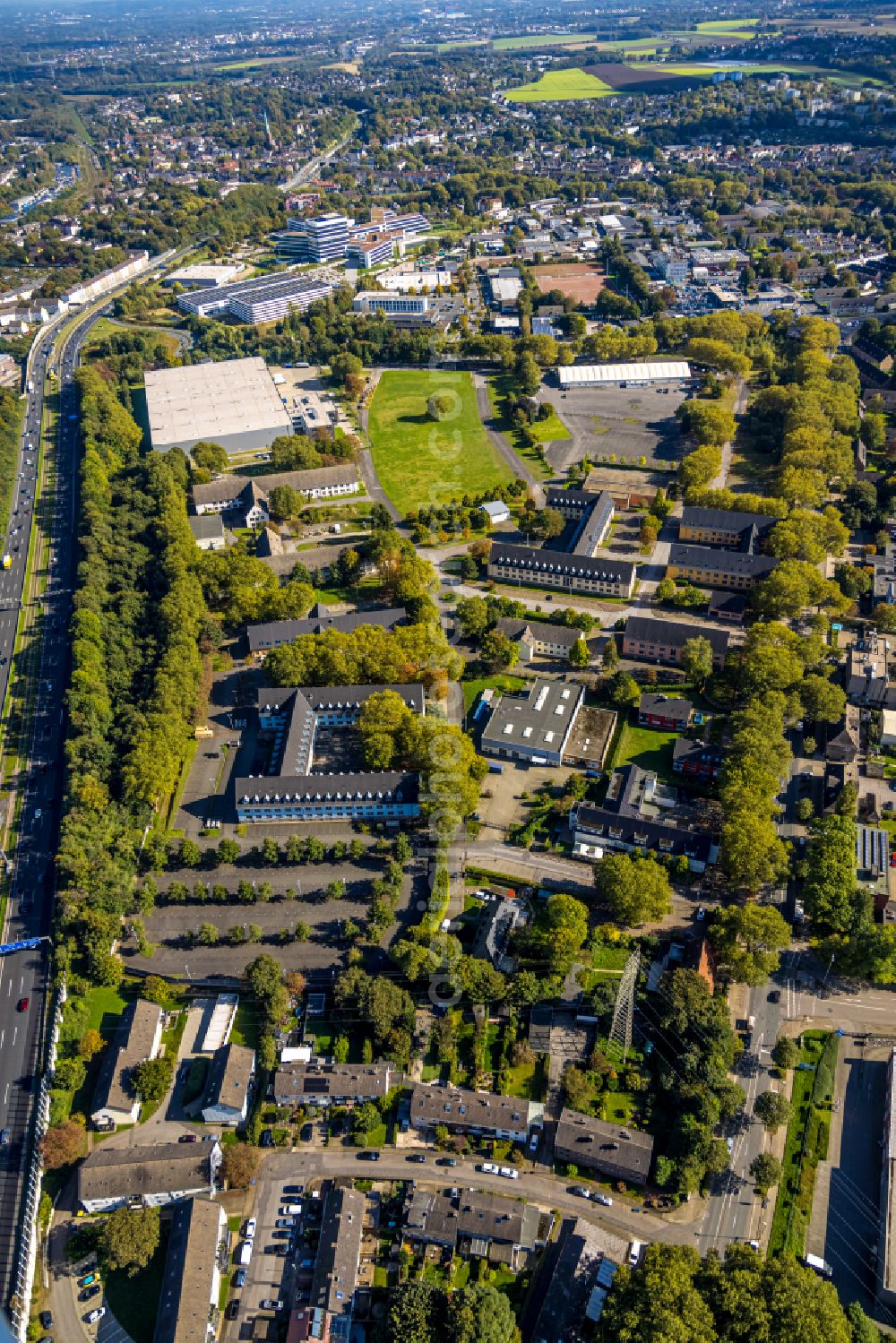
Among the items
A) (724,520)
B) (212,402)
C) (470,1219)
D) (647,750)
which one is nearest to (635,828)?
(647,750)

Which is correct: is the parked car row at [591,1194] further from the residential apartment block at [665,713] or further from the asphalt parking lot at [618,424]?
the asphalt parking lot at [618,424]

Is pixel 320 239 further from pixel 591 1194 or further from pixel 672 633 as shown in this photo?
pixel 591 1194

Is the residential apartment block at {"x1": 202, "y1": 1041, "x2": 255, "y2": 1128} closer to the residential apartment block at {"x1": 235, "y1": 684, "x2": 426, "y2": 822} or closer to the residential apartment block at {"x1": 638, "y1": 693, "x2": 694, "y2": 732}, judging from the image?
the residential apartment block at {"x1": 235, "y1": 684, "x2": 426, "y2": 822}

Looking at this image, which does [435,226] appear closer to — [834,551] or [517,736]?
[834,551]

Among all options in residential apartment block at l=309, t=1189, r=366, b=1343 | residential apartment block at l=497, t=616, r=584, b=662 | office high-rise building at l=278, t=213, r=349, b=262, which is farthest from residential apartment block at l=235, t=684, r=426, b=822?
office high-rise building at l=278, t=213, r=349, b=262

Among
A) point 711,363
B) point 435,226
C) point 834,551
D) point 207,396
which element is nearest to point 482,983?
point 834,551

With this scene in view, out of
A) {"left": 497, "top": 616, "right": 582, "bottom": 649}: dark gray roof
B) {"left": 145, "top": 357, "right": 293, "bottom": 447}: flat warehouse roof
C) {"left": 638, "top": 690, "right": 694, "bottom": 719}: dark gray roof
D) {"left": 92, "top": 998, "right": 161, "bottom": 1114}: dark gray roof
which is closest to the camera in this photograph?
{"left": 92, "top": 998, "right": 161, "bottom": 1114}: dark gray roof
